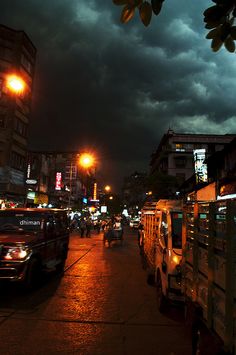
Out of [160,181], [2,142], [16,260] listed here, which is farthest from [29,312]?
[160,181]

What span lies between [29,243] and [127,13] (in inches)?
297

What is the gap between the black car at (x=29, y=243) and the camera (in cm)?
897

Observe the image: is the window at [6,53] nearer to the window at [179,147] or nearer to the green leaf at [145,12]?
the green leaf at [145,12]

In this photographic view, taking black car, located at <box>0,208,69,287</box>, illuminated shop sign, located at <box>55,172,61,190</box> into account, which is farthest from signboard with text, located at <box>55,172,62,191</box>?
black car, located at <box>0,208,69,287</box>

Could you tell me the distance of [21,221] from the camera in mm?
10812

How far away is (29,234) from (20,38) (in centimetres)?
3300

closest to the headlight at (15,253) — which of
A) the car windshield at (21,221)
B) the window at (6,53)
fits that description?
the car windshield at (21,221)

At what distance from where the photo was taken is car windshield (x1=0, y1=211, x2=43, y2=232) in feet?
34.9

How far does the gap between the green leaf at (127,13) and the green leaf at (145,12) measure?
0.07 m

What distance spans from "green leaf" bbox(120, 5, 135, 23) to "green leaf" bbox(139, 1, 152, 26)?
73 mm

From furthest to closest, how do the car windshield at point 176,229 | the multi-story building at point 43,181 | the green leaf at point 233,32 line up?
the multi-story building at point 43,181, the car windshield at point 176,229, the green leaf at point 233,32

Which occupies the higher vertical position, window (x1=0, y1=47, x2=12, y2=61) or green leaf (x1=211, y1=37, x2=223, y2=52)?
window (x1=0, y1=47, x2=12, y2=61)

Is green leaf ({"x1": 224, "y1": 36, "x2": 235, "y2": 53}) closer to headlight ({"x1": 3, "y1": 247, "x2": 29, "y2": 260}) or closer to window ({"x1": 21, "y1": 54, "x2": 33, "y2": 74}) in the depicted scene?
headlight ({"x1": 3, "y1": 247, "x2": 29, "y2": 260})

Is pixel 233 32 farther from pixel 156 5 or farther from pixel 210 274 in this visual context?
pixel 210 274
